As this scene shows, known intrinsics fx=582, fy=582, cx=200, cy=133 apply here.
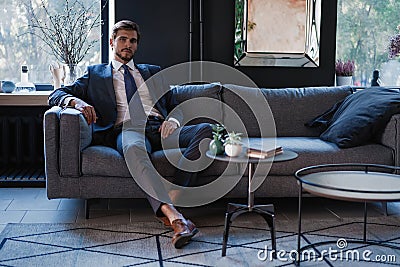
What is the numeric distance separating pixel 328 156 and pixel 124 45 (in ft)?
5.00

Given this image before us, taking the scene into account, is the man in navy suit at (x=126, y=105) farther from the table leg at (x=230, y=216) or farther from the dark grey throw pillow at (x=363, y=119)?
the dark grey throw pillow at (x=363, y=119)

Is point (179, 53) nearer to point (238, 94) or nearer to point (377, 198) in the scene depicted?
point (238, 94)

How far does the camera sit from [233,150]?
112 inches

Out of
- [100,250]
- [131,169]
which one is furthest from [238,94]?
[100,250]

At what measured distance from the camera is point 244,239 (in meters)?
3.13

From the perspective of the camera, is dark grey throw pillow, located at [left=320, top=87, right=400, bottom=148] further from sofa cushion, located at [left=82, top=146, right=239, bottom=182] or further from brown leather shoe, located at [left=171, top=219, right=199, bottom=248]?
brown leather shoe, located at [left=171, top=219, right=199, bottom=248]

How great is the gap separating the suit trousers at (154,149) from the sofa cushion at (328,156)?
0.45 metres

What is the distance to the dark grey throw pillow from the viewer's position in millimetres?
3678

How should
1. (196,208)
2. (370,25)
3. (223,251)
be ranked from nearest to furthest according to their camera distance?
(223,251) → (196,208) → (370,25)

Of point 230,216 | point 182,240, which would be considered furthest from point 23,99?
point 230,216

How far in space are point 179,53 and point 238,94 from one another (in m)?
0.82

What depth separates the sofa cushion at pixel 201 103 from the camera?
412cm

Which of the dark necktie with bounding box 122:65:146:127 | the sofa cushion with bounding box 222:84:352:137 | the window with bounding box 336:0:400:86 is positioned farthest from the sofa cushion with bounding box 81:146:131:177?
the window with bounding box 336:0:400:86

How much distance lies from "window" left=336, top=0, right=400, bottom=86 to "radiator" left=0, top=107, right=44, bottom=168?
8.76 feet
